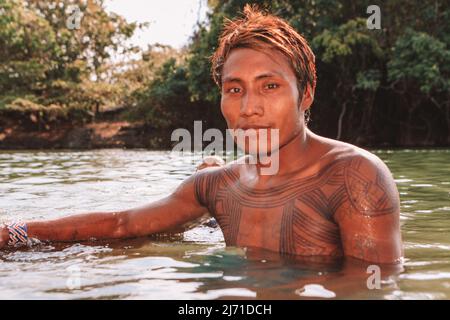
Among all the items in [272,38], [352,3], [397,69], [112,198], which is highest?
[352,3]

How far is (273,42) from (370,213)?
0.92m

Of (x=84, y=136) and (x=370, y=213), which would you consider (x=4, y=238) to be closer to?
(x=370, y=213)

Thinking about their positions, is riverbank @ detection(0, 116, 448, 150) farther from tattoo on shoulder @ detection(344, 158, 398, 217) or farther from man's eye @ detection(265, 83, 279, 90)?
tattoo on shoulder @ detection(344, 158, 398, 217)

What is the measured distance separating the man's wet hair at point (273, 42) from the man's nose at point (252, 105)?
252mm

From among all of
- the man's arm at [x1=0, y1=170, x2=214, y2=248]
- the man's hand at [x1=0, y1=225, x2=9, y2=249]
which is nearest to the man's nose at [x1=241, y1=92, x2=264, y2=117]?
the man's arm at [x1=0, y1=170, x2=214, y2=248]

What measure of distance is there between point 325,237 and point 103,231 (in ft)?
4.73

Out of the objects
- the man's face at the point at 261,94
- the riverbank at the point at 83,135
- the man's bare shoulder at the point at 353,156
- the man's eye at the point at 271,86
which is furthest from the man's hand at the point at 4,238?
the riverbank at the point at 83,135

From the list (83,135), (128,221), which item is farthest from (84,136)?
(128,221)

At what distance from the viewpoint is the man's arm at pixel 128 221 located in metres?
3.42

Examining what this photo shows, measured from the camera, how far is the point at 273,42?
2.75 meters

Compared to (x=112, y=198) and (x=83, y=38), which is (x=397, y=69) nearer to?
(x=112, y=198)

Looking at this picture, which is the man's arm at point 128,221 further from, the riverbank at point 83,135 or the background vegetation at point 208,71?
the riverbank at point 83,135
